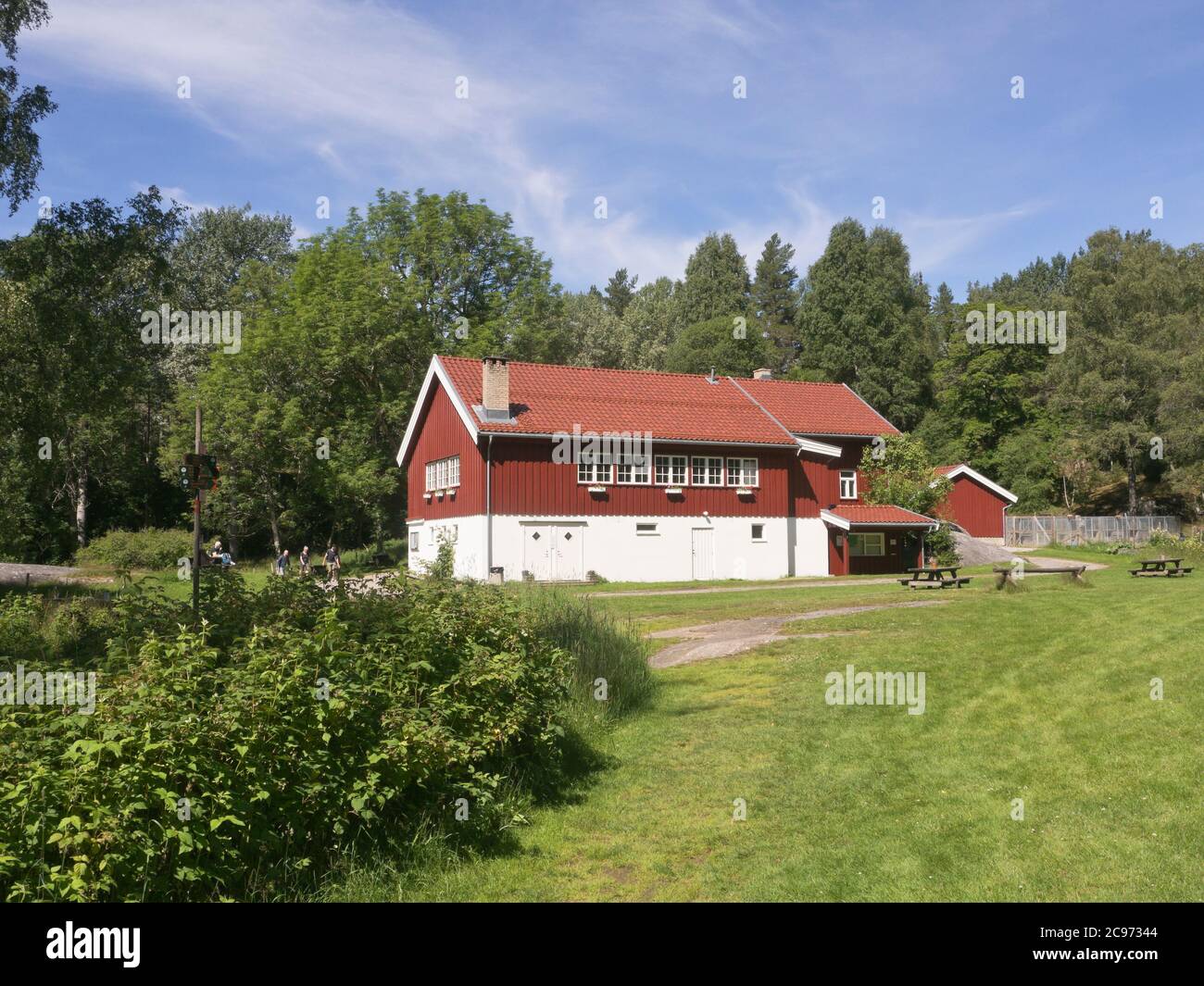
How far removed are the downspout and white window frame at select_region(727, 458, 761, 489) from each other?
31.4 feet

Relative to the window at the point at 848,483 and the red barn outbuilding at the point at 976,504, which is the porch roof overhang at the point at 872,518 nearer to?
the window at the point at 848,483

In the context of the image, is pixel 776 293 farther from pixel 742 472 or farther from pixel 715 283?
pixel 742 472

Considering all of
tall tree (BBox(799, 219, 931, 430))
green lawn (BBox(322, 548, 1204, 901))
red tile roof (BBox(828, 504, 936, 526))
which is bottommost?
green lawn (BBox(322, 548, 1204, 901))

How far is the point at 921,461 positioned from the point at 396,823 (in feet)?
131

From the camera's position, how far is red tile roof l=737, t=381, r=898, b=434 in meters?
44.6

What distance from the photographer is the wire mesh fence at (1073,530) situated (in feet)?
171

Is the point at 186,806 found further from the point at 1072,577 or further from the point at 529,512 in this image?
the point at 529,512

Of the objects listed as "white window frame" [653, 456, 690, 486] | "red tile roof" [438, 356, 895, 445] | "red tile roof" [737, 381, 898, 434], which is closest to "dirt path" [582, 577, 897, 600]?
"white window frame" [653, 456, 690, 486]

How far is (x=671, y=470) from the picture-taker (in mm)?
37156

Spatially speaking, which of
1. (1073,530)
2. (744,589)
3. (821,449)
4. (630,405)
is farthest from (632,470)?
(1073,530)

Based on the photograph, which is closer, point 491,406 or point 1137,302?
point 491,406

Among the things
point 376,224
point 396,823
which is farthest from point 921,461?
point 396,823

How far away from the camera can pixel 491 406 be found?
1375 inches

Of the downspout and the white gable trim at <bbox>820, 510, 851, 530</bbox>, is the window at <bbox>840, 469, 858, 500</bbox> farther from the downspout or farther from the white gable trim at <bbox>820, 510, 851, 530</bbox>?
the downspout
